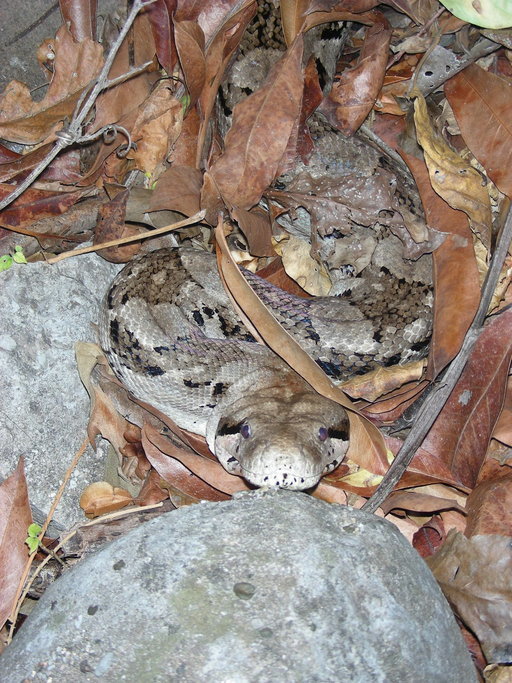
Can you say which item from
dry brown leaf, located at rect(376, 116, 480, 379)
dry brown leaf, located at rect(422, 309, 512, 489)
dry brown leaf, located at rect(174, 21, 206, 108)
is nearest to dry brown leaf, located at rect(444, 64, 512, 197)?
dry brown leaf, located at rect(376, 116, 480, 379)

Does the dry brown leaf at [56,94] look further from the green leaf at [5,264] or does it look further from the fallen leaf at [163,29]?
the green leaf at [5,264]

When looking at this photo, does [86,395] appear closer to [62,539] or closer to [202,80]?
[62,539]

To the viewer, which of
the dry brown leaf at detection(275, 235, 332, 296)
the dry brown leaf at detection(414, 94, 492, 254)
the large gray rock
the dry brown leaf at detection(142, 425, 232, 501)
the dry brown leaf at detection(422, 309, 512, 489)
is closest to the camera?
the large gray rock

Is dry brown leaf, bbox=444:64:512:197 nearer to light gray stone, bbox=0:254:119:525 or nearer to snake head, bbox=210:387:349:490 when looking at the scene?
snake head, bbox=210:387:349:490

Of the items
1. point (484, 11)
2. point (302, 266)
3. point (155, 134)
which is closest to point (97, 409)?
point (302, 266)

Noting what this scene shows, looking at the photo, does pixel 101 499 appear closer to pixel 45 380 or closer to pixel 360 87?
pixel 45 380

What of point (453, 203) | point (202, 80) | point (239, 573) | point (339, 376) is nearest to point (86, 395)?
point (339, 376)
